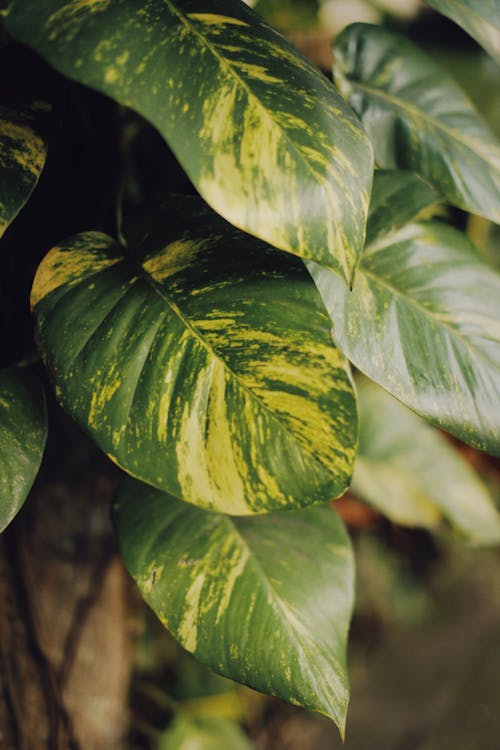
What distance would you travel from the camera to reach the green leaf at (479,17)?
0.61 meters

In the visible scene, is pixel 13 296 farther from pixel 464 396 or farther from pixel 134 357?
pixel 464 396

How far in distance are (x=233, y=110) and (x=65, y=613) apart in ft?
2.79

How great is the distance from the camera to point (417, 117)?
75 cm

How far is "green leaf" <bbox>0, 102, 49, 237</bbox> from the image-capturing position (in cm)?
51

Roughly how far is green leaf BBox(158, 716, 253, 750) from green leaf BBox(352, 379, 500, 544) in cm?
57

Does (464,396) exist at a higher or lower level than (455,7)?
lower

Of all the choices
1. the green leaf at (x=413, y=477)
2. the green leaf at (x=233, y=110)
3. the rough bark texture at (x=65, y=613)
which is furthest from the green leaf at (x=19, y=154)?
the green leaf at (x=413, y=477)

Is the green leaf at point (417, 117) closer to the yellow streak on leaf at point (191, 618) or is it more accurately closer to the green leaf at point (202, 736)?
the yellow streak on leaf at point (191, 618)

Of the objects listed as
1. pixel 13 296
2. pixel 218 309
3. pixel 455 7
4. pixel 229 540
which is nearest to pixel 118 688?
pixel 229 540

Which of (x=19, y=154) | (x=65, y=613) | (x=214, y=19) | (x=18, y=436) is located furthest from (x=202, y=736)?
(x=214, y=19)

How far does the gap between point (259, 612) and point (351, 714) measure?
1328 millimetres

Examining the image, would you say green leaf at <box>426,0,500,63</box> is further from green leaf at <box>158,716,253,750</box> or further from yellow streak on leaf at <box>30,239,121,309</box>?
green leaf at <box>158,716,253,750</box>

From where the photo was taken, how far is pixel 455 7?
0.64 m

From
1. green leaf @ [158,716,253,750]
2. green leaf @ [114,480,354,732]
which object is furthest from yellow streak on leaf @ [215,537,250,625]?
green leaf @ [158,716,253,750]
